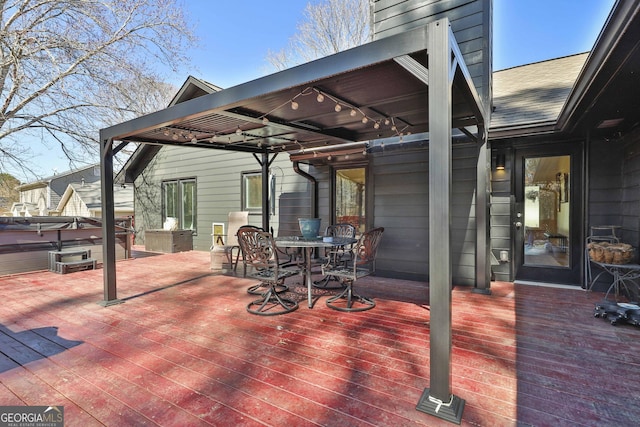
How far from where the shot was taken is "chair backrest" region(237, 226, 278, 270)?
140 inches

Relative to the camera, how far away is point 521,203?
4965 millimetres

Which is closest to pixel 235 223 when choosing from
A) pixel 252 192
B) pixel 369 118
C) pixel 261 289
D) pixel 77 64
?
pixel 252 192

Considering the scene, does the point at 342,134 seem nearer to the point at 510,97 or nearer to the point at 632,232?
the point at 510,97

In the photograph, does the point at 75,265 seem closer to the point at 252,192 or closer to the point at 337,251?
the point at 252,192

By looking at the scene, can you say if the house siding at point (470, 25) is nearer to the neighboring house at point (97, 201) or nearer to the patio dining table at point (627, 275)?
the patio dining table at point (627, 275)

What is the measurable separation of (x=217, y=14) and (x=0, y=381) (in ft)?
34.1

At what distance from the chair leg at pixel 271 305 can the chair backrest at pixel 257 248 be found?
0.37 m

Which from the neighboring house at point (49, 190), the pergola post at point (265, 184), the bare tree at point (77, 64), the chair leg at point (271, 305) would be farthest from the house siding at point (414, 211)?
the neighboring house at point (49, 190)

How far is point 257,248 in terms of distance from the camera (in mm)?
3627

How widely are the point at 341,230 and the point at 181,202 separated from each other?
18.8 feet

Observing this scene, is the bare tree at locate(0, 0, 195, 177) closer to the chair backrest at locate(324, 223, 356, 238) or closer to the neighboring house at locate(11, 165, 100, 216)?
the chair backrest at locate(324, 223, 356, 238)

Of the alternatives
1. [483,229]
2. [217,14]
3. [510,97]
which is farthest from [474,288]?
[217,14]

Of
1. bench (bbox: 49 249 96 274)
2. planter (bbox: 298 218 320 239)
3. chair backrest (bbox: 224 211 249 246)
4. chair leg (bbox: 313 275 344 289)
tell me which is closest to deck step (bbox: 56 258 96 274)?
bench (bbox: 49 249 96 274)

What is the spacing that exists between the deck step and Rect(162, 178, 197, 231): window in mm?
2818
